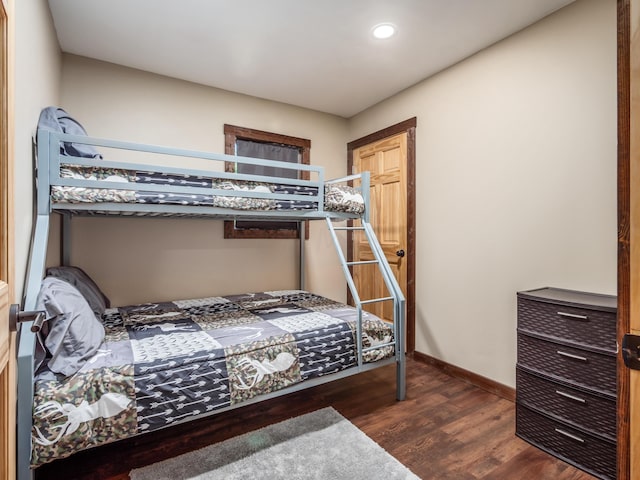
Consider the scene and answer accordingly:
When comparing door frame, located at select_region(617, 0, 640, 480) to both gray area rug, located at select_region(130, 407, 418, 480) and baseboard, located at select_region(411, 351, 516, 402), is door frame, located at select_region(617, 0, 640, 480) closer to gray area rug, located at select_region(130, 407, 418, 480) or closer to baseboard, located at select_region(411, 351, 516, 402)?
gray area rug, located at select_region(130, 407, 418, 480)

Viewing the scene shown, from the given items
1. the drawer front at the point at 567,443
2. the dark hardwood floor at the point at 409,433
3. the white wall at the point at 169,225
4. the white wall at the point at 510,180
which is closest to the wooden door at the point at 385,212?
the white wall at the point at 510,180

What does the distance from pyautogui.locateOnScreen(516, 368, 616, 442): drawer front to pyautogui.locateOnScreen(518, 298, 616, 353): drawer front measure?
0.25m

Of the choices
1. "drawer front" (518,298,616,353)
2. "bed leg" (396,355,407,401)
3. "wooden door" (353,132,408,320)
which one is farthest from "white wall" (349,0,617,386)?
"bed leg" (396,355,407,401)

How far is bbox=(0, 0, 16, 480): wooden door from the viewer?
819 mm

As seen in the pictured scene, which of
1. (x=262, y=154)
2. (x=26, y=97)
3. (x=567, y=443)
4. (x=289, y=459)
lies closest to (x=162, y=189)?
(x=26, y=97)

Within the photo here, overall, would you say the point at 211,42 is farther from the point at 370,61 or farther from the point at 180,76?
the point at 370,61

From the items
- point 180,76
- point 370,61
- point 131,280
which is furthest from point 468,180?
point 131,280

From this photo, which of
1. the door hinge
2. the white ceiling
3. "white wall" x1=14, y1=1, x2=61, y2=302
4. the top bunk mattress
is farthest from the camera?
the white ceiling

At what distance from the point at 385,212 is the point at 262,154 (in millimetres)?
1398

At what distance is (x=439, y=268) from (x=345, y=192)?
106 centimetres

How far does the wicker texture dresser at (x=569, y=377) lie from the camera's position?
158 cm

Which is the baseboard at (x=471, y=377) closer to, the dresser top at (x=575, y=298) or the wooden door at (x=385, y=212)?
the wooden door at (x=385, y=212)

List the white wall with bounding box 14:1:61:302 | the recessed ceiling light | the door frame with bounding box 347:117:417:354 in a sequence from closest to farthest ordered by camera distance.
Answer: the white wall with bounding box 14:1:61:302 → the recessed ceiling light → the door frame with bounding box 347:117:417:354

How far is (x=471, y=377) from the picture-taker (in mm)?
2572
